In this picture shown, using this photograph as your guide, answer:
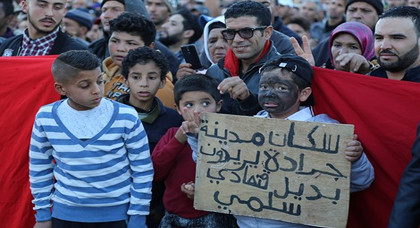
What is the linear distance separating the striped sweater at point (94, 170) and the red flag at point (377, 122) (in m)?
1.31

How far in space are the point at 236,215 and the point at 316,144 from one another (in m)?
0.72

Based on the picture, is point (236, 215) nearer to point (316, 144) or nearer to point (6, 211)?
point (316, 144)

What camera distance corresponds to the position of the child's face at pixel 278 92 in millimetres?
4207

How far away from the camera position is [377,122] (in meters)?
4.31

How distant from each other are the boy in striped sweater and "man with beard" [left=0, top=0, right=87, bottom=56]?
166 centimetres

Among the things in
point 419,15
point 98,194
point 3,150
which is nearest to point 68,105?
point 98,194

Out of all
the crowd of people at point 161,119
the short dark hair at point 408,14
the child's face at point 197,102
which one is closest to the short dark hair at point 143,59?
the crowd of people at point 161,119

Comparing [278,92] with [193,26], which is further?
[193,26]

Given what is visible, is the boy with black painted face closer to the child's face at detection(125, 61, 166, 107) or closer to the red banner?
the red banner

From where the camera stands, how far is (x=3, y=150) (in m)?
5.09

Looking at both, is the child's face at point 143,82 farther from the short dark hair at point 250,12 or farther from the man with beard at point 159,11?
the man with beard at point 159,11

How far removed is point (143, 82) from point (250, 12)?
956 mm

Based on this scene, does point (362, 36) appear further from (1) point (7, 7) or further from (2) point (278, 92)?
(1) point (7, 7)

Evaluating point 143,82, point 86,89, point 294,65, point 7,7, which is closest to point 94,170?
point 86,89
